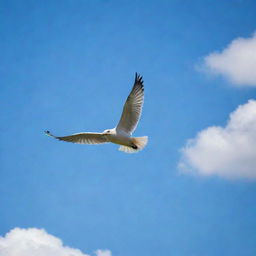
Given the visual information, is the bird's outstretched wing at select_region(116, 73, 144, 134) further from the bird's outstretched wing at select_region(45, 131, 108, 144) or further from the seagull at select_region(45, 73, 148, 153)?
the bird's outstretched wing at select_region(45, 131, 108, 144)

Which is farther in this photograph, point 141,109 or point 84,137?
point 84,137

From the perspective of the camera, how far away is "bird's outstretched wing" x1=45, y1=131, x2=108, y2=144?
1352cm

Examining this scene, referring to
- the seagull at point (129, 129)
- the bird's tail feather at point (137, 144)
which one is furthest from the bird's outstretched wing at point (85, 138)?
the bird's tail feather at point (137, 144)

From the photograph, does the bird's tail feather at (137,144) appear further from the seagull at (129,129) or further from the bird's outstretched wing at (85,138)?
the bird's outstretched wing at (85,138)

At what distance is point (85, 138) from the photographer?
45.5ft

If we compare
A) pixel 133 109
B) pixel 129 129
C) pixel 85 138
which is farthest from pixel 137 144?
pixel 85 138

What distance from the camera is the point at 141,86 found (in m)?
13.0

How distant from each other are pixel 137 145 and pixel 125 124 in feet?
2.22

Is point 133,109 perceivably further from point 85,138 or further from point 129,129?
point 85,138

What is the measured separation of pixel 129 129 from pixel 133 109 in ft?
1.80

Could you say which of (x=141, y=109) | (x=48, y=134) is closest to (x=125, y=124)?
(x=141, y=109)

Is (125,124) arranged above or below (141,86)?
below

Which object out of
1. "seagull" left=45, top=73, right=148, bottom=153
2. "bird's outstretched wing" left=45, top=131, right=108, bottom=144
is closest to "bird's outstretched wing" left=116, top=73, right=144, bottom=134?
"seagull" left=45, top=73, right=148, bottom=153

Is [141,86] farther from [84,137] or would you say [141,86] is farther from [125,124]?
[84,137]
